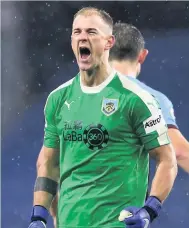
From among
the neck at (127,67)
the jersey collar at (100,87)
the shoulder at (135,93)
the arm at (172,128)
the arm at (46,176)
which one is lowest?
the arm at (46,176)

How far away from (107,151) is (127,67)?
30.6 inches

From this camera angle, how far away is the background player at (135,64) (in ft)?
11.8

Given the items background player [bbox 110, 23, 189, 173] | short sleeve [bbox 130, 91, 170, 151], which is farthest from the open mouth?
background player [bbox 110, 23, 189, 173]

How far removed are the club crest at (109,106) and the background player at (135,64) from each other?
1.94 ft

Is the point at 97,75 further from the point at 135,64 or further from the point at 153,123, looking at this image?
the point at 135,64

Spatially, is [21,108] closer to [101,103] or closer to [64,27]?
[64,27]

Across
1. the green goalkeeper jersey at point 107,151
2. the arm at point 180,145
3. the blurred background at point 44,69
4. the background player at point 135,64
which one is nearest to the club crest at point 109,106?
the green goalkeeper jersey at point 107,151

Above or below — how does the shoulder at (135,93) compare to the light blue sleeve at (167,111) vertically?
above

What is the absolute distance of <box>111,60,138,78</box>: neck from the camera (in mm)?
3585

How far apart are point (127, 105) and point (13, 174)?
279 cm

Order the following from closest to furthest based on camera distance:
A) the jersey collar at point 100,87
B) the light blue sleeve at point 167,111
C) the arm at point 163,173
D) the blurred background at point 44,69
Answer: the arm at point 163,173 → the jersey collar at point 100,87 → the light blue sleeve at point 167,111 → the blurred background at point 44,69

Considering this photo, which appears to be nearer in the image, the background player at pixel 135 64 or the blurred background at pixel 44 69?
the background player at pixel 135 64

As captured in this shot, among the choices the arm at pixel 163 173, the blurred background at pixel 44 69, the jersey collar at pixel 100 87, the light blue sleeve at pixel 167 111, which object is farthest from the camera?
the blurred background at pixel 44 69

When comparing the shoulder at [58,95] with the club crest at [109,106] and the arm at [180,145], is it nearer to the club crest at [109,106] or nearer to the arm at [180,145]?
the club crest at [109,106]
